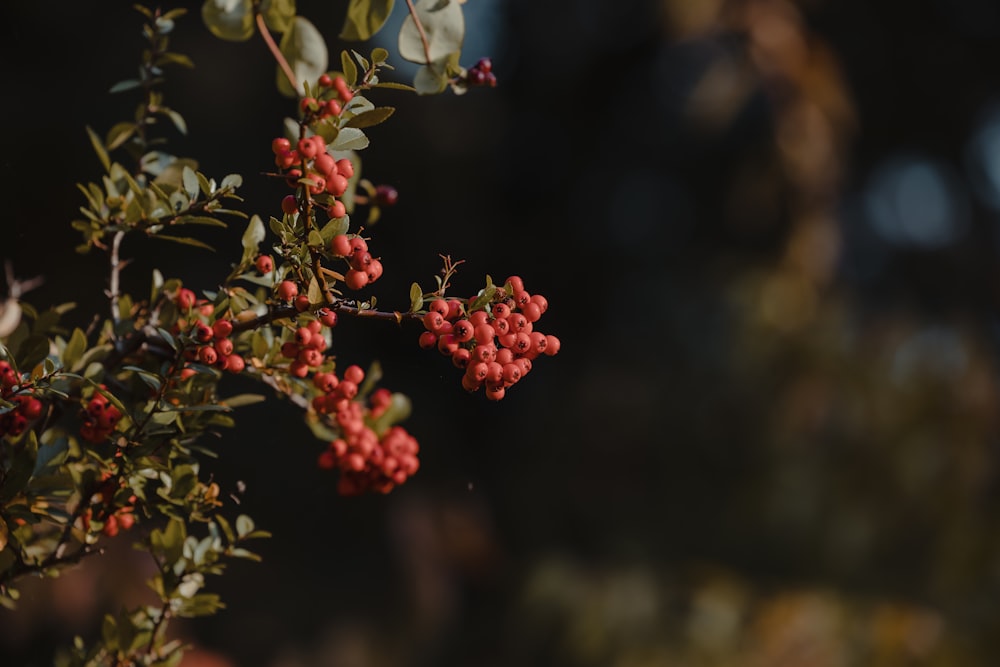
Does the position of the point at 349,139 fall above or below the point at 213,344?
above

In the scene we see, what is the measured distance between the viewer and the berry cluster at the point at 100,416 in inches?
20.2

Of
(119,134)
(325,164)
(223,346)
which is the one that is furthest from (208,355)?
(119,134)

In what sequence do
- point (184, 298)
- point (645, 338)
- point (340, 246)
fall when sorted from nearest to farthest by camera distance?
point (340, 246) → point (184, 298) → point (645, 338)

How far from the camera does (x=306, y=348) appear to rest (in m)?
0.50

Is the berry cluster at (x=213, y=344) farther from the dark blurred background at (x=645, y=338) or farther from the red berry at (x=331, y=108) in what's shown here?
the dark blurred background at (x=645, y=338)

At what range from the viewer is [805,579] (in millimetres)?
2867

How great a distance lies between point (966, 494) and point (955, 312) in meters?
1.15

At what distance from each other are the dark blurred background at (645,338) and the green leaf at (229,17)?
124cm

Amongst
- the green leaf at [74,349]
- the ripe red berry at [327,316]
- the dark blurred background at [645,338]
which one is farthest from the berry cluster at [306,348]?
the dark blurred background at [645,338]

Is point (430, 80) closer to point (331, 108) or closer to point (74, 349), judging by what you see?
point (331, 108)

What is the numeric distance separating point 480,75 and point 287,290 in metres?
0.16

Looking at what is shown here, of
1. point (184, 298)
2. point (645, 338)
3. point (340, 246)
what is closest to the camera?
point (340, 246)

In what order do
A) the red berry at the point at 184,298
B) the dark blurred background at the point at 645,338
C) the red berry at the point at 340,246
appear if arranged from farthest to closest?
the dark blurred background at the point at 645,338 → the red berry at the point at 184,298 → the red berry at the point at 340,246

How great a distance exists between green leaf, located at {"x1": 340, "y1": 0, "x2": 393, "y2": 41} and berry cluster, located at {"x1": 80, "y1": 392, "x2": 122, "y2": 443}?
233 mm
